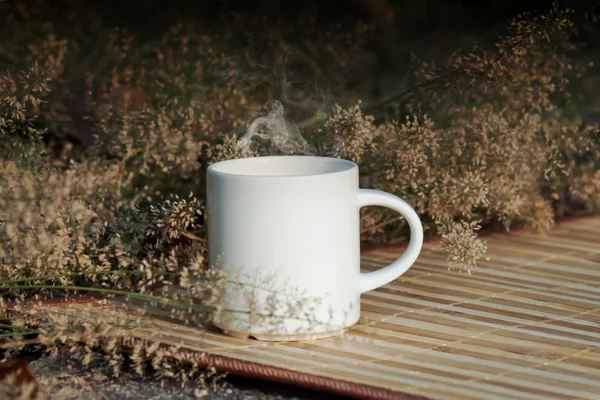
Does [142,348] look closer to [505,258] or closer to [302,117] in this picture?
[505,258]

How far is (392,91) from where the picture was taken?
171 centimetres

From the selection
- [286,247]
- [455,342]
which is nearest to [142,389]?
[286,247]

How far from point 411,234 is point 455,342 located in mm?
101

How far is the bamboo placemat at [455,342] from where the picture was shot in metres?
0.70

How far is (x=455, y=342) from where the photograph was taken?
0.80 m

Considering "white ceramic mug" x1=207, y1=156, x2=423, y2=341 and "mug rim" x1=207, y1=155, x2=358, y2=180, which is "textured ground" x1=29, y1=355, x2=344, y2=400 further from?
"mug rim" x1=207, y1=155, x2=358, y2=180

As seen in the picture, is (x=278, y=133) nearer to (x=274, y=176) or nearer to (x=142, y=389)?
(x=274, y=176)

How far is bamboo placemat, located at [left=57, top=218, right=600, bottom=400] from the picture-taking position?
27.7 inches

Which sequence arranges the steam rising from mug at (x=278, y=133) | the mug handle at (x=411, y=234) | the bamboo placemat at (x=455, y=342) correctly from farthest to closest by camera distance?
the steam rising from mug at (x=278, y=133) < the mug handle at (x=411, y=234) < the bamboo placemat at (x=455, y=342)

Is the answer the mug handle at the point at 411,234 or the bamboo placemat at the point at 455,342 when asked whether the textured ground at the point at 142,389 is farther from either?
the mug handle at the point at 411,234

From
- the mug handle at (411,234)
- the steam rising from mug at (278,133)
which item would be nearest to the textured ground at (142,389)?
the mug handle at (411,234)

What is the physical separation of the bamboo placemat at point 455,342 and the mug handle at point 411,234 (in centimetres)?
4

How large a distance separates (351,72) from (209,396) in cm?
111

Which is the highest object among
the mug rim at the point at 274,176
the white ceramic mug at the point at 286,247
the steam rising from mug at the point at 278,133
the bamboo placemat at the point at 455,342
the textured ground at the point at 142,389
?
the steam rising from mug at the point at 278,133
